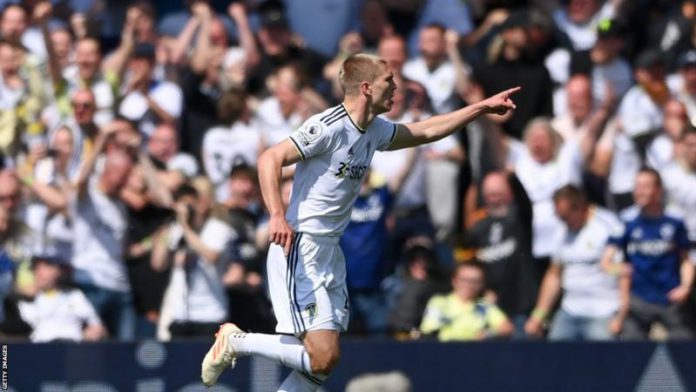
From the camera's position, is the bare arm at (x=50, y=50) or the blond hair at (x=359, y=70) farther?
the bare arm at (x=50, y=50)

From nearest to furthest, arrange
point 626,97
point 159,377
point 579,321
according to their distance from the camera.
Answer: point 159,377
point 579,321
point 626,97

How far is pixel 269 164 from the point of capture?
23.8 feet

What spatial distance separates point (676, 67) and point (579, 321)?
7.61 feet

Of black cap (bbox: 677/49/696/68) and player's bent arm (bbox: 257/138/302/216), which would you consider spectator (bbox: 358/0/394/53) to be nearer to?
black cap (bbox: 677/49/696/68)

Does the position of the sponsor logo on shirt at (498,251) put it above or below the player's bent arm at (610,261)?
above

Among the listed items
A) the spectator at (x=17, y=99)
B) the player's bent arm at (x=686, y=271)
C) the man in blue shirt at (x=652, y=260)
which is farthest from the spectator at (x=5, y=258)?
the player's bent arm at (x=686, y=271)

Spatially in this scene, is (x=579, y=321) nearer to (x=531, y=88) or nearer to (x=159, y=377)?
(x=531, y=88)

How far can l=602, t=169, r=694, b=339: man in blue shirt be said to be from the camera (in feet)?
34.5

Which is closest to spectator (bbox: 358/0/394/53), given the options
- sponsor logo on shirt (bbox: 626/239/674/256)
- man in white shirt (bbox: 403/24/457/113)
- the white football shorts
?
man in white shirt (bbox: 403/24/457/113)

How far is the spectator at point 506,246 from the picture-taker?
10.6 metres

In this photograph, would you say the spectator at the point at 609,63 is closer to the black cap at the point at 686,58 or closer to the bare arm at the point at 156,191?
the black cap at the point at 686,58

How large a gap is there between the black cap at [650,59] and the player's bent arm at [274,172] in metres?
4.87

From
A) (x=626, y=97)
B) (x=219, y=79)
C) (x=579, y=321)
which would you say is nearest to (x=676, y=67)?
(x=626, y=97)

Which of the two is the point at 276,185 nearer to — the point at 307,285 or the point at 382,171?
the point at 307,285
